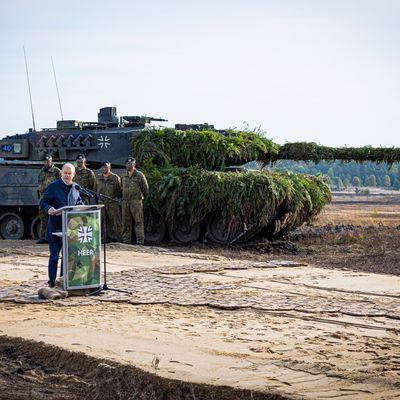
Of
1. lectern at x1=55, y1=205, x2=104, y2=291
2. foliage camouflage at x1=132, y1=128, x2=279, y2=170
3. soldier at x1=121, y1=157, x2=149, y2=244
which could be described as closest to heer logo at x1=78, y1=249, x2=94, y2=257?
lectern at x1=55, y1=205, x2=104, y2=291

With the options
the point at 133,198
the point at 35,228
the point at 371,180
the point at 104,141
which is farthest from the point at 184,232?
the point at 371,180

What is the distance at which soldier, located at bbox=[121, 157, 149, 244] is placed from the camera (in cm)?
2111

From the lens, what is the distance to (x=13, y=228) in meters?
24.0

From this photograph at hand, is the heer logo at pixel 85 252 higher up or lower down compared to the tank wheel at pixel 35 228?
higher up

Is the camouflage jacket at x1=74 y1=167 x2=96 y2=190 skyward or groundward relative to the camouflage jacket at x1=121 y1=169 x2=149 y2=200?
skyward

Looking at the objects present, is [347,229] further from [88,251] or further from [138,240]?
[88,251]

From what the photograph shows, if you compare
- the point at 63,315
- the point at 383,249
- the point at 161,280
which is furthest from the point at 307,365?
the point at 383,249

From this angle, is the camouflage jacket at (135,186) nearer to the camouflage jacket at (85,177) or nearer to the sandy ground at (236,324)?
the camouflage jacket at (85,177)

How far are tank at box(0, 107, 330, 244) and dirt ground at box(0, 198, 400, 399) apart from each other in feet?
18.7

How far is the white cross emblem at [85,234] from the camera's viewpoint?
12.3 metres

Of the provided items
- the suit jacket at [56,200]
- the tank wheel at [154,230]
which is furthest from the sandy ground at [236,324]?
the tank wheel at [154,230]

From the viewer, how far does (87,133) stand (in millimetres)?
24234

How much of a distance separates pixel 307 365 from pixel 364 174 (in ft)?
481

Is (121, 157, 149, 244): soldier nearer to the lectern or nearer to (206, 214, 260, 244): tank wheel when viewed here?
(206, 214, 260, 244): tank wheel
